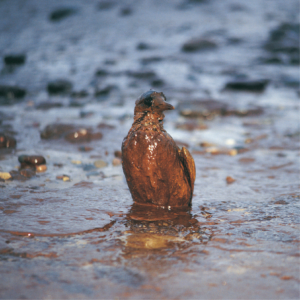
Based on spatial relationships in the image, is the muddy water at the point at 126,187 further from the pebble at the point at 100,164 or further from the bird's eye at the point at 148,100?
the bird's eye at the point at 148,100

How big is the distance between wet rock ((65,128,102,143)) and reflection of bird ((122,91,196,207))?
307 cm

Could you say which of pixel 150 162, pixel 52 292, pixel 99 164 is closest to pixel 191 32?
pixel 99 164

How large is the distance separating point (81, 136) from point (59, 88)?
19.6 ft

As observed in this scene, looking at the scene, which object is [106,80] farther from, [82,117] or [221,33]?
[221,33]

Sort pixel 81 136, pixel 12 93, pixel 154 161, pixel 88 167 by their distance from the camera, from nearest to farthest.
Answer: pixel 154 161
pixel 88 167
pixel 81 136
pixel 12 93

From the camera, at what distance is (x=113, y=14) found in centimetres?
1978

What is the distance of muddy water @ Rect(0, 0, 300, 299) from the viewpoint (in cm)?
218

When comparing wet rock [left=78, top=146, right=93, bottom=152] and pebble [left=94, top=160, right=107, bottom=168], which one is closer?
pebble [left=94, top=160, right=107, bottom=168]

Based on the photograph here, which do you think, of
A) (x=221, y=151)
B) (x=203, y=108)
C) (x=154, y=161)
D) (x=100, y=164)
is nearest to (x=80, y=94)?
(x=203, y=108)

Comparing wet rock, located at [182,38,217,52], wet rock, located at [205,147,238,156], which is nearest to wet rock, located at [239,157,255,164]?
wet rock, located at [205,147,238,156]

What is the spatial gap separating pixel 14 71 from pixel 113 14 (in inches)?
298

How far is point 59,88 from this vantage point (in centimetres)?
1192

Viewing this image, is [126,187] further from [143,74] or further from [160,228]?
[143,74]

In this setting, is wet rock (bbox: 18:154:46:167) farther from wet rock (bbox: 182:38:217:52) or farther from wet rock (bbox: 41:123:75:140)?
wet rock (bbox: 182:38:217:52)
